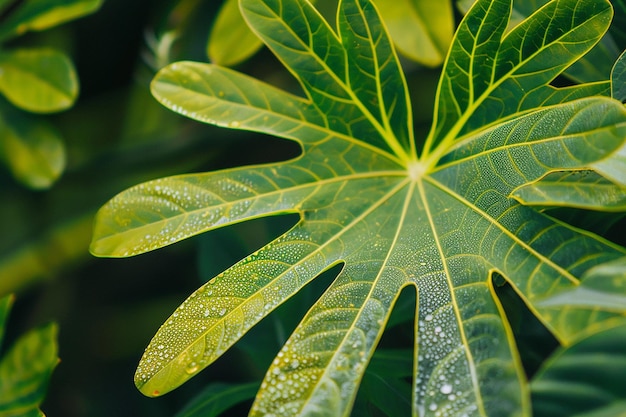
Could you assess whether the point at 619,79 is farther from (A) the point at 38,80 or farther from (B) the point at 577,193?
(A) the point at 38,80

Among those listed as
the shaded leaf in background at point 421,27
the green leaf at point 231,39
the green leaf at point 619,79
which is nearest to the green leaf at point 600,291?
the green leaf at point 619,79

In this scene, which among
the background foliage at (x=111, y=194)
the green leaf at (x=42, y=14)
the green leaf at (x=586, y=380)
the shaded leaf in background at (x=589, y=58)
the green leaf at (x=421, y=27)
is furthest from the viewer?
the background foliage at (x=111, y=194)

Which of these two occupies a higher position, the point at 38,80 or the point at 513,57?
the point at 513,57

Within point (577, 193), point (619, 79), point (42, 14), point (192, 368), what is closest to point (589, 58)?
point (619, 79)

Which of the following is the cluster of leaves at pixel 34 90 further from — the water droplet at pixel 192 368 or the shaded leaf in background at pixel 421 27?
the water droplet at pixel 192 368

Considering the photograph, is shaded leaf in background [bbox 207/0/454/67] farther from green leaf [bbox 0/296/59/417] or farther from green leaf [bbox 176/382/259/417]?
green leaf [bbox 0/296/59/417]

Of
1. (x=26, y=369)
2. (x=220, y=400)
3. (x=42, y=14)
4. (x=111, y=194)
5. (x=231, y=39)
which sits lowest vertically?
(x=26, y=369)

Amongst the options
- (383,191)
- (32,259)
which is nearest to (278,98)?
(383,191)
